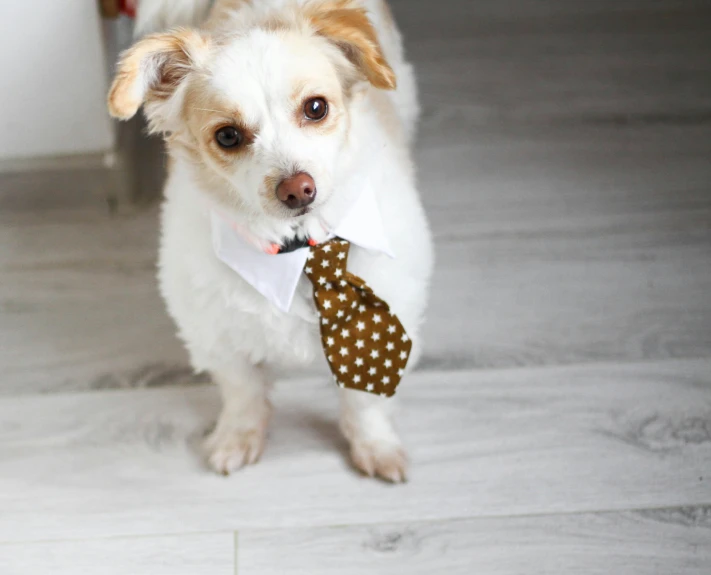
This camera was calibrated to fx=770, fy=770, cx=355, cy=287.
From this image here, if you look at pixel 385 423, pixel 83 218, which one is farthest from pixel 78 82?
pixel 385 423

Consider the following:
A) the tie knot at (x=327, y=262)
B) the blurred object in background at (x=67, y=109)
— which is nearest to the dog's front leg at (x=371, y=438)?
the tie knot at (x=327, y=262)

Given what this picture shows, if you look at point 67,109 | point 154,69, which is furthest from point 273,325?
point 67,109

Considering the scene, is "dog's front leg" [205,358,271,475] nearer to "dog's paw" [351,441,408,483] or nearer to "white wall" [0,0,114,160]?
"dog's paw" [351,441,408,483]

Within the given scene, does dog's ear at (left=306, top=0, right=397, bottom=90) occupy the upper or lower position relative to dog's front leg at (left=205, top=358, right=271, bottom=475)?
upper

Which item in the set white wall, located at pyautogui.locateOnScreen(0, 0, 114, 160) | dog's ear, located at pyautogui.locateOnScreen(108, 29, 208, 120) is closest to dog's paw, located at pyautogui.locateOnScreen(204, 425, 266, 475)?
dog's ear, located at pyautogui.locateOnScreen(108, 29, 208, 120)

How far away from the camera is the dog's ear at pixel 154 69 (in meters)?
0.96

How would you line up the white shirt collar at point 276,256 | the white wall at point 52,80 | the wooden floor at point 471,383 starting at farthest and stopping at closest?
the white wall at point 52,80 < the wooden floor at point 471,383 < the white shirt collar at point 276,256

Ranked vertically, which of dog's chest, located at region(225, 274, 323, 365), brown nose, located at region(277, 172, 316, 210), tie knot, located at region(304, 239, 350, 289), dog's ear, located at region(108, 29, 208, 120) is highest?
dog's ear, located at region(108, 29, 208, 120)

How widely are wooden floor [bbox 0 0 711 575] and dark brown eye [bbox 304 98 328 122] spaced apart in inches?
24.6

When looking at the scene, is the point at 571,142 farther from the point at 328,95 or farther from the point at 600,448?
the point at 328,95

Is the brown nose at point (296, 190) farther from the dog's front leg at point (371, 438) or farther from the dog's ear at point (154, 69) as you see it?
the dog's front leg at point (371, 438)

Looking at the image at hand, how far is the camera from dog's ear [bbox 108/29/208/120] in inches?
37.9

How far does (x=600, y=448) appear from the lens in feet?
4.50

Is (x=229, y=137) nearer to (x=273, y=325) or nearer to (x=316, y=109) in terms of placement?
(x=316, y=109)
